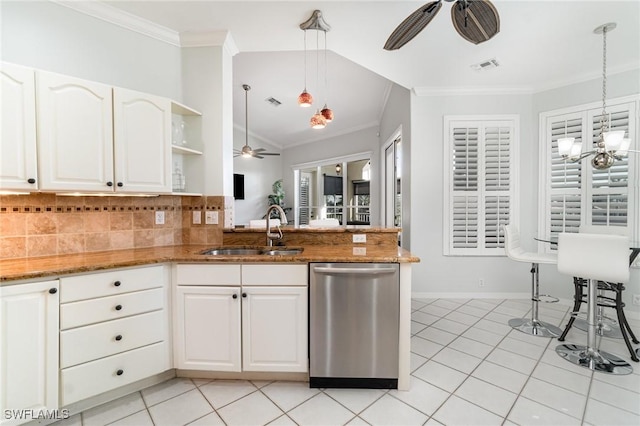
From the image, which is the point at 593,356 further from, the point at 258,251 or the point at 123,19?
the point at 123,19

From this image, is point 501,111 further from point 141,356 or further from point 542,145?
point 141,356

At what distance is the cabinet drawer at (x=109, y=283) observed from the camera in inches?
61.9

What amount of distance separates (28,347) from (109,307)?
37 cm

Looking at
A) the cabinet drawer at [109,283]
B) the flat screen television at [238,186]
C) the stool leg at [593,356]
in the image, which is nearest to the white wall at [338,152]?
the flat screen television at [238,186]

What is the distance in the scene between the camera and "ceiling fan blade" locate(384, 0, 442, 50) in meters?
1.66

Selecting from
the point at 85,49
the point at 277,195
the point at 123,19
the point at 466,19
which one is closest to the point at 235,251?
the point at 85,49

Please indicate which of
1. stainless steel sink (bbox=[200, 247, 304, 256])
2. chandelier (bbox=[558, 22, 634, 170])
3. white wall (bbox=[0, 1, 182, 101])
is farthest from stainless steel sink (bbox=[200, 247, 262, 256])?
chandelier (bbox=[558, 22, 634, 170])

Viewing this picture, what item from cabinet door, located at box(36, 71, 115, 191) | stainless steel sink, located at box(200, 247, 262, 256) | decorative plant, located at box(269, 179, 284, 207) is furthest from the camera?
decorative plant, located at box(269, 179, 284, 207)

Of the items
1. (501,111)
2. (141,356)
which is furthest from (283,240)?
(501,111)

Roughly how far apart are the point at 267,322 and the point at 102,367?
1003 millimetres

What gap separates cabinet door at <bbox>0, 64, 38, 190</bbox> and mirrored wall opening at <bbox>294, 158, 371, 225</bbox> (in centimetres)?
519

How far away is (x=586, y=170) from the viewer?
3199 mm

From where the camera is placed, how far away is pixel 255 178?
732 cm

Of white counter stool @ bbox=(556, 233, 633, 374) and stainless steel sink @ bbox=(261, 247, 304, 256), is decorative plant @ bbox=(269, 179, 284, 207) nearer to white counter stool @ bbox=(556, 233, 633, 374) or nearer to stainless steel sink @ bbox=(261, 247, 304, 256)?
stainless steel sink @ bbox=(261, 247, 304, 256)
